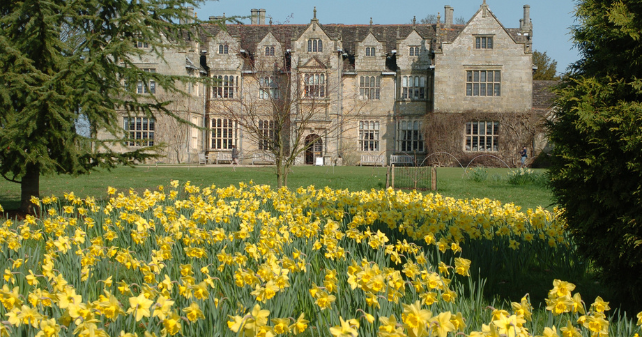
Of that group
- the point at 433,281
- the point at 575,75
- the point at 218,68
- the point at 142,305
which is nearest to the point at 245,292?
the point at 142,305

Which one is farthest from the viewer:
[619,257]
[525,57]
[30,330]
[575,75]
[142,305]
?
[525,57]

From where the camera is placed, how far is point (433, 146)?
31500mm

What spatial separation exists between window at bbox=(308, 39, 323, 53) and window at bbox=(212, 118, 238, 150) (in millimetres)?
6898

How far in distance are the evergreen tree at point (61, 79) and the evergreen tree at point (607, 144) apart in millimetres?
5413

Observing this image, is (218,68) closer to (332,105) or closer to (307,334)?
(332,105)

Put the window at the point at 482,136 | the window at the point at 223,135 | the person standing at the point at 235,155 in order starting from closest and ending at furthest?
the window at the point at 482,136 → the person standing at the point at 235,155 → the window at the point at 223,135

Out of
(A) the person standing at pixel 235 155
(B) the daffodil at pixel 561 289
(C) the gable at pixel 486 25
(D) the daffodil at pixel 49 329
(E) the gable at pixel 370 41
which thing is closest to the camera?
(D) the daffodil at pixel 49 329

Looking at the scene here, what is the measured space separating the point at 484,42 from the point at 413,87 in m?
4.75

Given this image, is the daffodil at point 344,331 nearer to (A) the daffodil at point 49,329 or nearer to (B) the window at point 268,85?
(A) the daffodil at point 49,329

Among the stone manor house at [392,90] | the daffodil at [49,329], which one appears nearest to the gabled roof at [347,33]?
the stone manor house at [392,90]

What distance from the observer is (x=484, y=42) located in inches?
1214

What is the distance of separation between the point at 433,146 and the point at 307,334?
95.9 feet

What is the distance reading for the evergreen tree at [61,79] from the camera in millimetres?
6765

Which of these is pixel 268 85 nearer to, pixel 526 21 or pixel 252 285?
pixel 252 285
